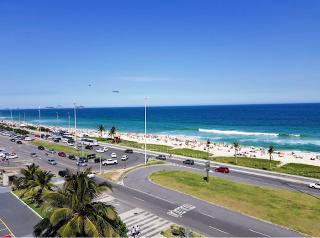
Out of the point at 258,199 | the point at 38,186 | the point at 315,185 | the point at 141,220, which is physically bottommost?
the point at 141,220

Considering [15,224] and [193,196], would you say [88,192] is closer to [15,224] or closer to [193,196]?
[15,224]

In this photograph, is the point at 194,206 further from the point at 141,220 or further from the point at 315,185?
the point at 315,185

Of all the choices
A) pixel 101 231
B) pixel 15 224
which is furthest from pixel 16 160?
pixel 101 231

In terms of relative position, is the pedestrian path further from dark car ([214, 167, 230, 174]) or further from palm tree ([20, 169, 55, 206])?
dark car ([214, 167, 230, 174])

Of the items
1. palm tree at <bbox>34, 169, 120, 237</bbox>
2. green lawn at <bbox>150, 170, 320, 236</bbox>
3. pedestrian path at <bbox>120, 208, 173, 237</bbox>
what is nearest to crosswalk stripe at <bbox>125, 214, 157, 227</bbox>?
pedestrian path at <bbox>120, 208, 173, 237</bbox>

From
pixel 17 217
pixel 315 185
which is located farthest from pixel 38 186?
pixel 315 185

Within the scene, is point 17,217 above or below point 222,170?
below

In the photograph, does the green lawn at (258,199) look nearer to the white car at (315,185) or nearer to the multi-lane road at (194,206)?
the multi-lane road at (194,206)
